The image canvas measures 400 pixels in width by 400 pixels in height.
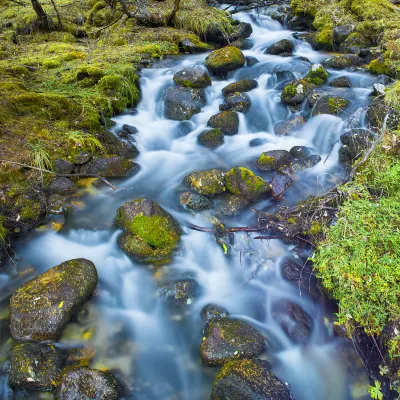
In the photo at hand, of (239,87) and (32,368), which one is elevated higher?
(239,87)

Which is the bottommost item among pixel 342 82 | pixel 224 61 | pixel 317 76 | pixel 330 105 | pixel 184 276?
pixel 184 276

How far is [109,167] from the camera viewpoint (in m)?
5.67

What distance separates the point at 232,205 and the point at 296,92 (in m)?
3.87

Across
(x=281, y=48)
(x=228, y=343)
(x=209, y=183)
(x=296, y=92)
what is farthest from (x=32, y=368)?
(x=281, y=48)

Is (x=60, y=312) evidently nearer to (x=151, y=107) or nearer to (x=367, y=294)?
(x=367, y=294)

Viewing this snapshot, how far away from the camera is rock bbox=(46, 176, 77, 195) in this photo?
16.9 feet

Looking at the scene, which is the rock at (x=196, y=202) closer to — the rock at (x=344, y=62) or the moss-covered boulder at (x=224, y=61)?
the moss-covered boulder at (x=224, y=61)

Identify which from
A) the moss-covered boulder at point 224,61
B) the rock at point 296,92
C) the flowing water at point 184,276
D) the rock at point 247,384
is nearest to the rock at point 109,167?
the flowing water at point 184,276

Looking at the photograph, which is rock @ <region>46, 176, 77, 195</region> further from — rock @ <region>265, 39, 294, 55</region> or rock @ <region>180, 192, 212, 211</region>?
rock @ <region>265, 39, 294, 55</region>

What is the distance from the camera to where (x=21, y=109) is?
619 centimetres

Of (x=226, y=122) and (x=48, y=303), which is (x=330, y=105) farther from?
(x=48, y=303)

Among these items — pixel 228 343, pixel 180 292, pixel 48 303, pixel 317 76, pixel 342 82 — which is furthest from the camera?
pixel 317 76

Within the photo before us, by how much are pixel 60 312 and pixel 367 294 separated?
3.01m

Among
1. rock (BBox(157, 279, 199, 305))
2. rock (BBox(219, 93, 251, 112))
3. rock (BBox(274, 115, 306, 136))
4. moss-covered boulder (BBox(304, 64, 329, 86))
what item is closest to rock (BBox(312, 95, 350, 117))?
rock (BBox(274, 115, 306, 136))
